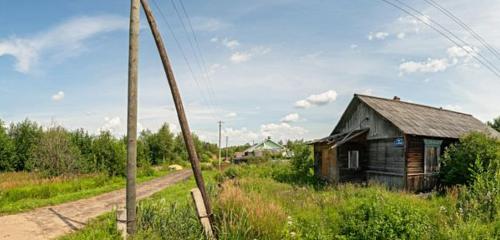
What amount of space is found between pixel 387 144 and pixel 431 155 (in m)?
2.27

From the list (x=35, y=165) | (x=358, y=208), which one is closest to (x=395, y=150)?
(x=358, y=208)

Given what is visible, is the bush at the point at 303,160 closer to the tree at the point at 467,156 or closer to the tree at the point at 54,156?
the tree at the point at 467,156

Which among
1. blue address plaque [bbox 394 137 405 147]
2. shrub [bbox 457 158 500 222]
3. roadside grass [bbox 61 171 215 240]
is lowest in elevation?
roadside grass [bbox 61 171 215 240]

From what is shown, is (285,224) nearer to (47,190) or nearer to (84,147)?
(47,190)

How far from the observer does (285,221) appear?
296 inches

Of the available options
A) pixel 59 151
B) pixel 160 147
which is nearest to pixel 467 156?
pixel 59 151

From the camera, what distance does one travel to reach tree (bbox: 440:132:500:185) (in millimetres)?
14633

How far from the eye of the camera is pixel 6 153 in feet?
105

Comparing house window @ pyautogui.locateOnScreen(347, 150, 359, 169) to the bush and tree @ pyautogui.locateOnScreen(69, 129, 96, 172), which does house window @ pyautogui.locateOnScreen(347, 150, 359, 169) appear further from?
tree @ pyautogui.locateOnScreen(69, 129, 96, 172)

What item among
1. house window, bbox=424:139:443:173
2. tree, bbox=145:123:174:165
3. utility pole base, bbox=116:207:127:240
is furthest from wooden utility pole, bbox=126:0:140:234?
tree, bbox=145:123:174:165

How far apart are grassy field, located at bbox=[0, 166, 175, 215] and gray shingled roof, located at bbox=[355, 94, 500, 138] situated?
1563 cm

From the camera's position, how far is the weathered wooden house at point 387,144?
54.7ft

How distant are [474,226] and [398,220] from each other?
150 centimetres

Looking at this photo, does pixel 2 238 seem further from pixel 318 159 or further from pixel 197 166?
pixel 318 159
